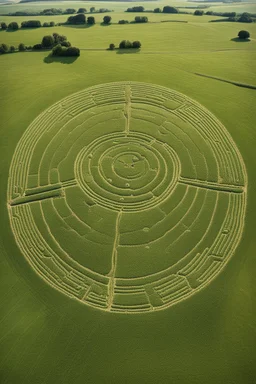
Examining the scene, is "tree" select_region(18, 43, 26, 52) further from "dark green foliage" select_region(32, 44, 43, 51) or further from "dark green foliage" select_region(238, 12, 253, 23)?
"dark green foliage" select_region(238, 12, 253, 23)

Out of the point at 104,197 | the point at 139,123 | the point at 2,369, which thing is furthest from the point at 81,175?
the point at 2,369

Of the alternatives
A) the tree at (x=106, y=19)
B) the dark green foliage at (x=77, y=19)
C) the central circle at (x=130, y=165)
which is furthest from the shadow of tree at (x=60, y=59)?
the central circle at (x=130, y=165)

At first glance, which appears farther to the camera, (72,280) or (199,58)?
(199,58)

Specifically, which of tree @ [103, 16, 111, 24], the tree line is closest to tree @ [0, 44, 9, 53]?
the tree line

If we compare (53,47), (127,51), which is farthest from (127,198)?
(53,47)

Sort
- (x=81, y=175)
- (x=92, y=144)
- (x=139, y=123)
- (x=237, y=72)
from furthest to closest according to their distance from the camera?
(x=237, y=72) → (x=139, y=123) → (x=92, y=144) → (x=81, y=175)

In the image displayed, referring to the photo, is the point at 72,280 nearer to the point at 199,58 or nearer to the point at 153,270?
the point at 153,270

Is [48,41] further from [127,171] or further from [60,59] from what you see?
[127,171]
